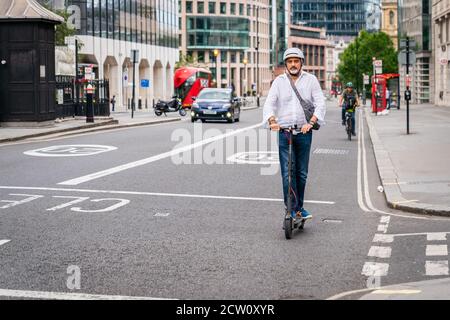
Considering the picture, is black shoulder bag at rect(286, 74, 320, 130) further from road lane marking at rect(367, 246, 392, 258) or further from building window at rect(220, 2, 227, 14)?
building window at rect(220, 2, 227, 14)

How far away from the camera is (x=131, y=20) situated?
280 feet

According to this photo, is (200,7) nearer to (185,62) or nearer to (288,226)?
(185,62)

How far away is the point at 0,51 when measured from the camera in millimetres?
30172

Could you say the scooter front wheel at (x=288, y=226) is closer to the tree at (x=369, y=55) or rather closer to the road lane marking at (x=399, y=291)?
the road lane marking at (x=399, y=291)

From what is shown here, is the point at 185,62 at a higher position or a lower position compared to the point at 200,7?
lower

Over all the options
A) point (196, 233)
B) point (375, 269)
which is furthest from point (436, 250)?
point (196, 233)

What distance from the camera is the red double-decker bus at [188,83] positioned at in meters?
78.5

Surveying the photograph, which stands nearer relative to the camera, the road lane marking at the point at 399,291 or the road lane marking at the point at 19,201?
the road lane marking at the point at 399,291

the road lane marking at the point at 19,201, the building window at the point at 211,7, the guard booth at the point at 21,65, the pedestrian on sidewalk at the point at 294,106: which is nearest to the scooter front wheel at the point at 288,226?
the pedestrian on sidewalk at the point at 294,106

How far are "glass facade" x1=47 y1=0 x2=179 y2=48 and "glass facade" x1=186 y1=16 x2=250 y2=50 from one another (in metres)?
48.8

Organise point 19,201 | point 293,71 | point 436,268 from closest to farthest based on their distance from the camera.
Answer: point 436,268, point 293,71, point 19,201

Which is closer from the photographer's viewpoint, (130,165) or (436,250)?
(436,250)

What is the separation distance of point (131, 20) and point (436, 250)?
79159 mm

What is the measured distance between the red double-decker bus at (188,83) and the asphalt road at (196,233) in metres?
61.1
